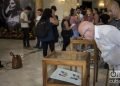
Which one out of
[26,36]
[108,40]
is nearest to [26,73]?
[26,36]

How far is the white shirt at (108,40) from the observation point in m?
2.01

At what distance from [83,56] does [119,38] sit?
4.79 feet

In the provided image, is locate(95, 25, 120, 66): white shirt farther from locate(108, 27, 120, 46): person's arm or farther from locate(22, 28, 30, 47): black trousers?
locate(22, 28, 30, 47): black trousers

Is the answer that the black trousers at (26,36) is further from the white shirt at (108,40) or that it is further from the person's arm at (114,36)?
the person's arm at (114,36)

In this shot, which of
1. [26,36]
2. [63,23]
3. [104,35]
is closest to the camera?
[104,35]

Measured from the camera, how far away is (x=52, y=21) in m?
6.75

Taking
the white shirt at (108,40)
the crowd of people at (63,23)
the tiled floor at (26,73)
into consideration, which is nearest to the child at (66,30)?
the crowd of people at (63,23)

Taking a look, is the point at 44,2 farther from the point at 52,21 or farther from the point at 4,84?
the point at 4,84

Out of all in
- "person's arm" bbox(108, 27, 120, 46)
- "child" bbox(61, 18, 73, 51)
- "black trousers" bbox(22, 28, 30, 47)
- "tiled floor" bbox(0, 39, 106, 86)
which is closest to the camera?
"person's arm" bbox(108, 27, 120, 46)

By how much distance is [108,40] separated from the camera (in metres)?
2.03

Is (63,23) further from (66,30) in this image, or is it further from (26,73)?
(26,73)

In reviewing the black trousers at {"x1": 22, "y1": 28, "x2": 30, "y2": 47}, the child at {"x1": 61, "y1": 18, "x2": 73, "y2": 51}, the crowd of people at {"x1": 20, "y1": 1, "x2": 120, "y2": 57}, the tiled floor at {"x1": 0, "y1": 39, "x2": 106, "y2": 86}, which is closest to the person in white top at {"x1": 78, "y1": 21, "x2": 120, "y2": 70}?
the crowd of people at {"x1": 20, "y1": 1, "x2": 120, "y2": 57}

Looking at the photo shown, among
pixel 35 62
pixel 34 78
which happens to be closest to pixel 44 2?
pixel 35 62

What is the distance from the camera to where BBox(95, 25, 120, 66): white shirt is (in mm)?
2008
